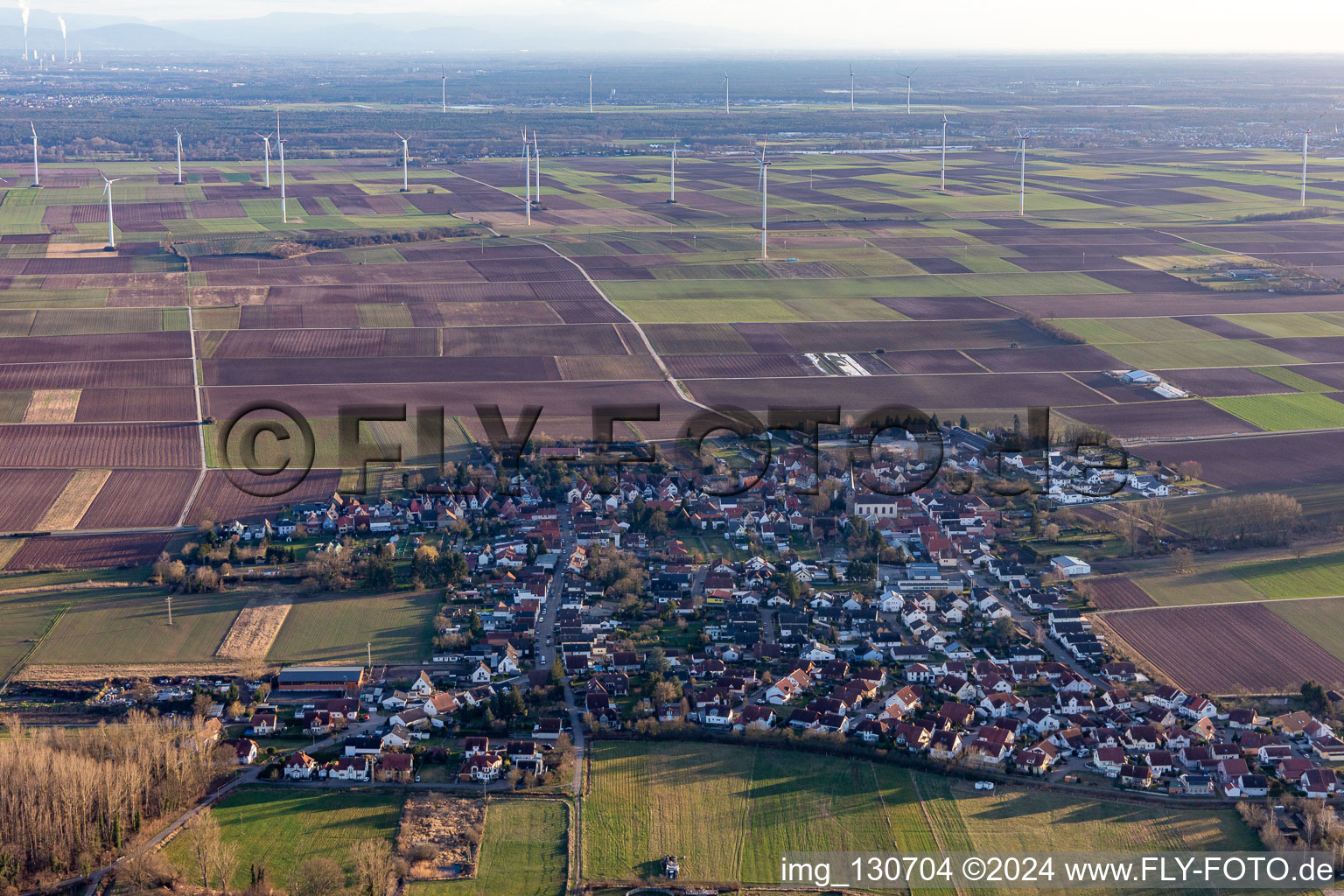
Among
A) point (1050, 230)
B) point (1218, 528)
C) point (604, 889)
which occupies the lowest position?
point (604, 889)

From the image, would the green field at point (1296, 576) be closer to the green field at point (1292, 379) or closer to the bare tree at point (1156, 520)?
the bare tree at point (1156, 520)

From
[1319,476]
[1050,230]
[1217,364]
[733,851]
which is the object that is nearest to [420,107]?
[1050,230]

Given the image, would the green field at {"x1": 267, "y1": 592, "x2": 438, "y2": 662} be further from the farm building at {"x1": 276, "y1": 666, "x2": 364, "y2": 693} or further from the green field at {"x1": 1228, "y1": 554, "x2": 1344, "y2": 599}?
the green field at {"x1": 1228, "y1": 554, "x2": 1344, "y2": 599}

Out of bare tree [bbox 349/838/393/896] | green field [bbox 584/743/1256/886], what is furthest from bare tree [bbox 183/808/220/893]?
green field [bbox 584/743/1256/886]

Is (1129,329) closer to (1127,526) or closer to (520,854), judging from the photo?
(1127,526)

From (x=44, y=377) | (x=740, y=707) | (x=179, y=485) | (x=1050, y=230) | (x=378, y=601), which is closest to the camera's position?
(x=740, y=707)

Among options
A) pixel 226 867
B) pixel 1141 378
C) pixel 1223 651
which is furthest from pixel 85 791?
pixel 1141 378

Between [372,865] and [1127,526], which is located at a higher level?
[1127,526]

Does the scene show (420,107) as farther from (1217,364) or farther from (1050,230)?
(1217,364)
